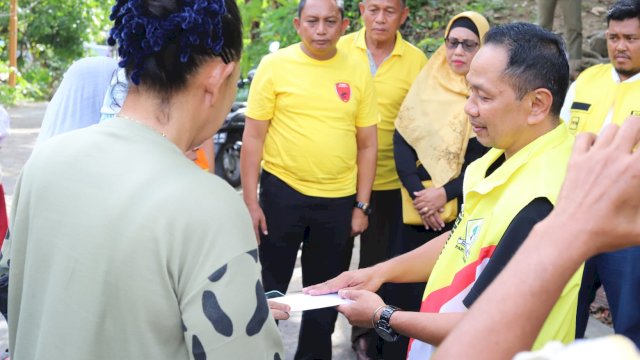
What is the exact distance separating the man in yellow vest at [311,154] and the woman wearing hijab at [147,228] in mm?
2492

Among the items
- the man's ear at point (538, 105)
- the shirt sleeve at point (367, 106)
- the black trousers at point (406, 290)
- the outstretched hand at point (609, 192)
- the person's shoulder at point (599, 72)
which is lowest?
the black trousers at point (406, 290)

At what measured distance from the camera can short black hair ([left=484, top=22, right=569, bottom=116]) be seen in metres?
2.19

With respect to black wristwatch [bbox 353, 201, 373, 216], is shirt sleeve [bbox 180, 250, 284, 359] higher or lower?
higher

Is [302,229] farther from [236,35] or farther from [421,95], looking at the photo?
[236,35]

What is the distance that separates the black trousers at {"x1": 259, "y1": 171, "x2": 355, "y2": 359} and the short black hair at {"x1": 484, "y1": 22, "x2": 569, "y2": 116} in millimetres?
2148

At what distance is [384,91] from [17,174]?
23.8ft

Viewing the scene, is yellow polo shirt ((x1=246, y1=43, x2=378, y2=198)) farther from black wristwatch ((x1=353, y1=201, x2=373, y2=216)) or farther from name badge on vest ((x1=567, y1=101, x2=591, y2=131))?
name badge on vest ((x1=567, y1=101, x2=591, y2=131))

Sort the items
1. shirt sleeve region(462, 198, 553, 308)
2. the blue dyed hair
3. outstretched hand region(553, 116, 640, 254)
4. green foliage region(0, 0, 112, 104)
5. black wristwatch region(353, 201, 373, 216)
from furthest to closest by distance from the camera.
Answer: green foliage region(0, 0, 112, 104)
black wristwatch region(353, 201, 373, 216)
shirt sleeve region(462, 198, 553, 308)
the blue dyed hair
outstretched hand region(553, 116, 640, 254)

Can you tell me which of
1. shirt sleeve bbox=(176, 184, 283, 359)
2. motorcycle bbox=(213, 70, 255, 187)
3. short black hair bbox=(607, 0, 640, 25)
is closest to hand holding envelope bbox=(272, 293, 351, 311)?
shirt sleeve bbox=(176, 184, 283, 359)

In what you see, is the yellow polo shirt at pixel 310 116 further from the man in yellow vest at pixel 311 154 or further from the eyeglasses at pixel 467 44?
the eyeglasses at pixel 467 44

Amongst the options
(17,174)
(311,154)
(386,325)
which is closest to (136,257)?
(386,325)

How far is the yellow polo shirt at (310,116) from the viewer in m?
4.18

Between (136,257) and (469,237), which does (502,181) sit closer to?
(469,237)

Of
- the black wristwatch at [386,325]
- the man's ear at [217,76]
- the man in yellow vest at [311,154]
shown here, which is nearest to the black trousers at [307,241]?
the man in yellow vest at [311,154]
